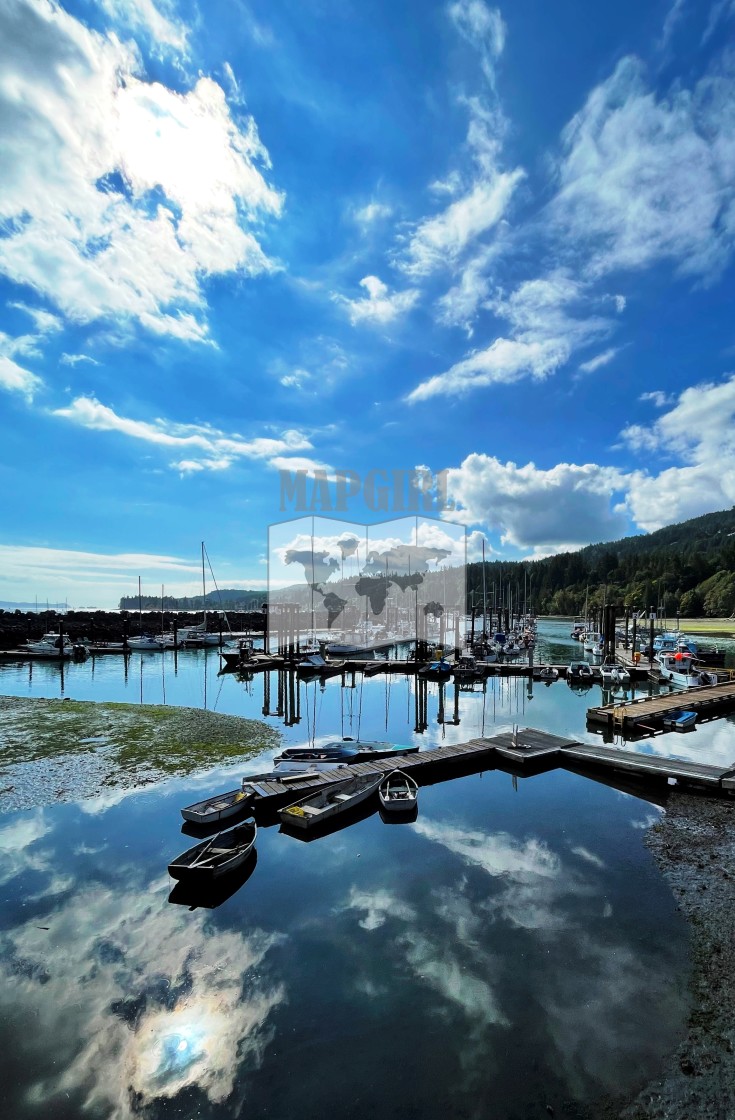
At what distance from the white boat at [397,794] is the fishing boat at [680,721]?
19.9 m

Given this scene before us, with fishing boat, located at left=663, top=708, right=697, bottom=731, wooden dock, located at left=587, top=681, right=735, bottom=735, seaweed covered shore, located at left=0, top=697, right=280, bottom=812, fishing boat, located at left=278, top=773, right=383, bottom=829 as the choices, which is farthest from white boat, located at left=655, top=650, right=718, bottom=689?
seaweed covered shore, located at left=0, top=697, right=280, bottom=812

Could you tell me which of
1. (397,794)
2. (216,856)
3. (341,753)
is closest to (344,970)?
(216,856)

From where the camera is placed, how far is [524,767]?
82.1 feet

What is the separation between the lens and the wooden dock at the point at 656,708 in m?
32.1

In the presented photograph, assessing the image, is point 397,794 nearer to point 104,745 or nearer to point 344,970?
point 344,970

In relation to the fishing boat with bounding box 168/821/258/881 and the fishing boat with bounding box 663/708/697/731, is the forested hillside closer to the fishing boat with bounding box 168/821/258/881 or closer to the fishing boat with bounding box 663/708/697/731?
the fishing boat with bounding box 663/708/697/731

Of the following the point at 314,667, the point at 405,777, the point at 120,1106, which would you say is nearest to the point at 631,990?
the point at 120,1106

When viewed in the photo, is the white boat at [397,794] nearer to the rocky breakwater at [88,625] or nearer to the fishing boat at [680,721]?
the fishing boat at [680,721]

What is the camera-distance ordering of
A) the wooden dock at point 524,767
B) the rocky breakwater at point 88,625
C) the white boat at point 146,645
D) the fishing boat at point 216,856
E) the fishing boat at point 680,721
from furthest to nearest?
the rocky breakwater at point 88,625
the white boat at point 146,645
the fishing boat at point 680,721
the wooden dock at point 524,767
the fishing boat at point 216,856

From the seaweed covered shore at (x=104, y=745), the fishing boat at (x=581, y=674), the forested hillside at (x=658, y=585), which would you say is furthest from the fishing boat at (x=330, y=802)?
the forested hillside at (x=658, y=585)

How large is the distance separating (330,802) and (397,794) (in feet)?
8.79

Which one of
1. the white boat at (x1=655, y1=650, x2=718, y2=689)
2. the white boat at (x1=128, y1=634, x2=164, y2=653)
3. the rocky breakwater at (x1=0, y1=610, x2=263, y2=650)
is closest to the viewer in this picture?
the white boat at (x1=655, y1=650, x2=718, y2=689)

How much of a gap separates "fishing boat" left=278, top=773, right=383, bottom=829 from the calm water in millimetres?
774

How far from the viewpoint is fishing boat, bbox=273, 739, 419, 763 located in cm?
2478
